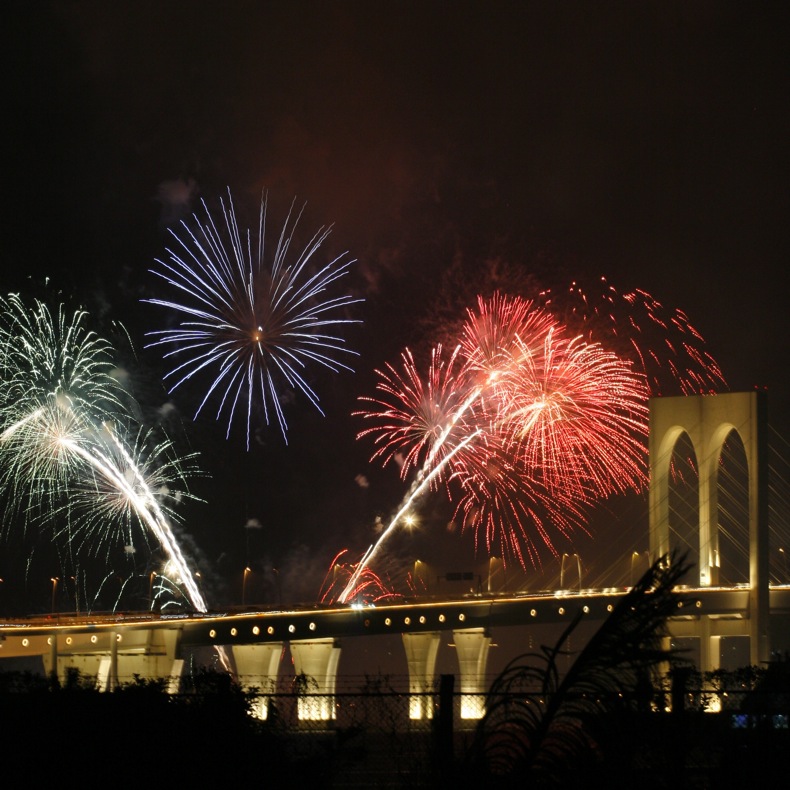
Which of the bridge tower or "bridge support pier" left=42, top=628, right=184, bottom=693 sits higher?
the bridge tower

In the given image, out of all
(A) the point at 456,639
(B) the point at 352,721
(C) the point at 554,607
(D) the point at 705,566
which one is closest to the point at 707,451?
(D) the point at 705,566

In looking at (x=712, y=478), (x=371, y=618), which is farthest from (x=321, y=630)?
(x=712, y=478)

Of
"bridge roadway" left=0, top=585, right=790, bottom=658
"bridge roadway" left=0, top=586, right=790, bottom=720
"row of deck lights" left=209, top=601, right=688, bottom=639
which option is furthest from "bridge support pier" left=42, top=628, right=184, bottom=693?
"row of deck lights" left=209, top=601, right=688, bottom=639

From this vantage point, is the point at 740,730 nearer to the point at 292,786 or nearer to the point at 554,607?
the point at 292,786

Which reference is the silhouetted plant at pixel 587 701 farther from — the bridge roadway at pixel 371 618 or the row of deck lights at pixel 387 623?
the row of deck lights at pixel 387 623

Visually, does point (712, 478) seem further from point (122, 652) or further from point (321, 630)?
point (122, 652)

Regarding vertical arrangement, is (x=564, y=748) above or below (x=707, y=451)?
below

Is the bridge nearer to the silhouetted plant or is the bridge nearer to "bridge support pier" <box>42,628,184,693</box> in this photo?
"bridge support pier" <box>42,628,184,693</box>
